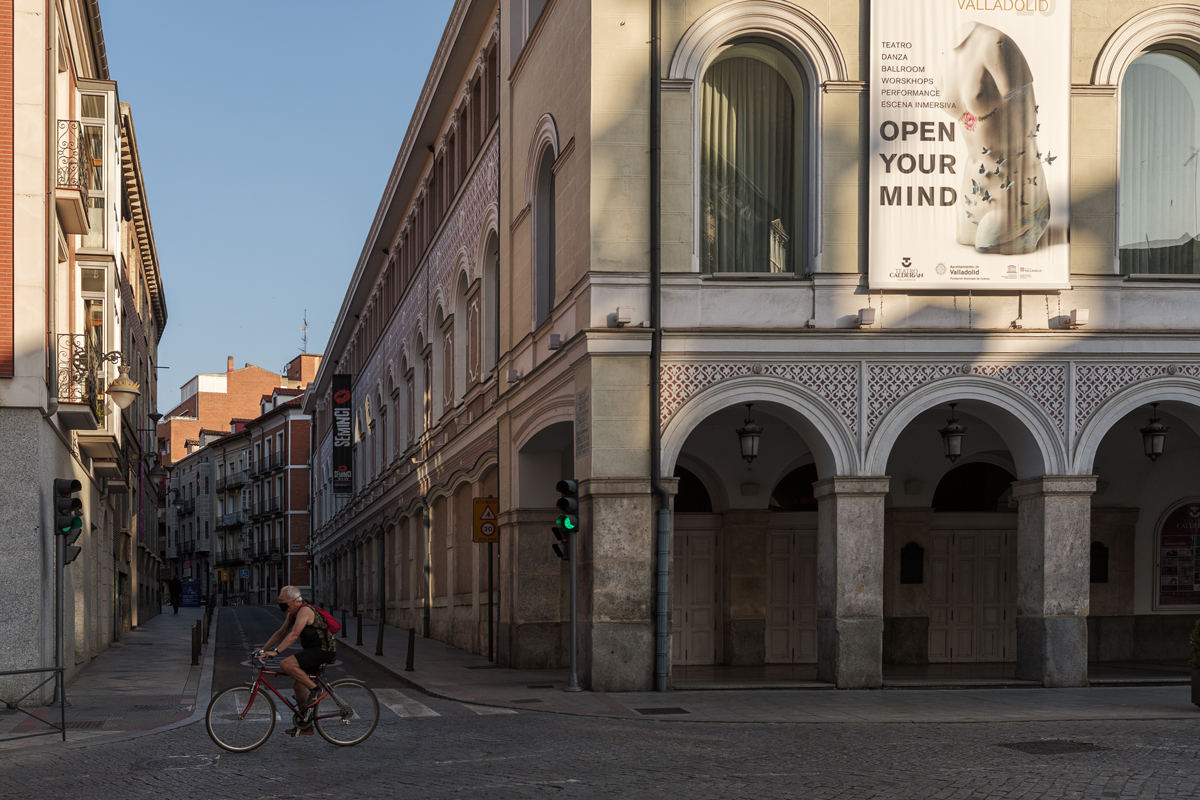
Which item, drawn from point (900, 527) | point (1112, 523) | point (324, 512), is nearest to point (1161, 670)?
point (1112, 523)

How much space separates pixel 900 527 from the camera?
22.5 metres

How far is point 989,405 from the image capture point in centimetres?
1817

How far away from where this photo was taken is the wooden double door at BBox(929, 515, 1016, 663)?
22797 millimetres

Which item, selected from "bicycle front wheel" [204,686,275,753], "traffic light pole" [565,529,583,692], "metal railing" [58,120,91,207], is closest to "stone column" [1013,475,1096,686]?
"traffic light pole" [565,529,583,692]

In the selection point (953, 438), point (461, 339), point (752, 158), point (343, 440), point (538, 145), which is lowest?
point (953, 438)

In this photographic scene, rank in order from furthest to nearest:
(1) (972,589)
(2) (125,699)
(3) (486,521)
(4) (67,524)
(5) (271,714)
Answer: (3) (486,521), (1) (972,589), (2) (125,699), (4) (67,524), (5) (271,714)

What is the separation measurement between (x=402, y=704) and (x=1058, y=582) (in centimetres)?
898

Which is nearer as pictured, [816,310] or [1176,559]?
[816,310]

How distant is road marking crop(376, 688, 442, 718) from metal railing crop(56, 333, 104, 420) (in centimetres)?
583

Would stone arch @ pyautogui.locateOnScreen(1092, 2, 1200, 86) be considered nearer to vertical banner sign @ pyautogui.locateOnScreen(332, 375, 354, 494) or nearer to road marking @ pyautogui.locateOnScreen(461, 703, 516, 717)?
road marking @ pyautogui.locateOnScreen(461, 703, 516, 717)

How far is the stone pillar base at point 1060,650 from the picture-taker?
701 inches

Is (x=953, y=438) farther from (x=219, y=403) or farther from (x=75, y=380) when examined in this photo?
(x=219, y=403)

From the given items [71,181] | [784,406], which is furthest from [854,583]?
[71,181]

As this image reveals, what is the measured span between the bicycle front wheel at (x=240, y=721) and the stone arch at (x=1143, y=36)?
14.1m
